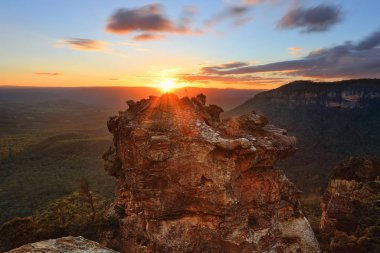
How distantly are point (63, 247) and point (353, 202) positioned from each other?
135ft

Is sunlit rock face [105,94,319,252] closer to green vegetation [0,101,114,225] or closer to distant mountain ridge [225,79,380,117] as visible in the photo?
green vegetation [0,101,114,225]

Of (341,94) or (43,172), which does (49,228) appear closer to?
(43,172)

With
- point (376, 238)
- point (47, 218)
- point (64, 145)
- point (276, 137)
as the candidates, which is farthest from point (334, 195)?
point (64, 145)

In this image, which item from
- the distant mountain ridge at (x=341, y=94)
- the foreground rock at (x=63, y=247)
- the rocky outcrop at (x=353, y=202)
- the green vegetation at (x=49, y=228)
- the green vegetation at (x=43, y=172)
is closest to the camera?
the foreground rock at (x=63, y=247)

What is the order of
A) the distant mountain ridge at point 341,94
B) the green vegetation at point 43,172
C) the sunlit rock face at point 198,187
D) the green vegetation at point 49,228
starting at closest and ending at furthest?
1. the sunlit rock face at point 198,187
2. the green vegetation at point 49,228
3. the green vegetation at point 43,172
4. the distant mountain ridge at point 341,94

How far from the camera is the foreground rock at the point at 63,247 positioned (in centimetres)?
1187

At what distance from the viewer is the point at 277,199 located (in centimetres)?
3061

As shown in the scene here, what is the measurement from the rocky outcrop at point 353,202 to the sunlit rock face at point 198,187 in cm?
1116

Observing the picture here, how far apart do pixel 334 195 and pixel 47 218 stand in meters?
35.3

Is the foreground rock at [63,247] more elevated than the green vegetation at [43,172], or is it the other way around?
the foreground rock at [63,247]

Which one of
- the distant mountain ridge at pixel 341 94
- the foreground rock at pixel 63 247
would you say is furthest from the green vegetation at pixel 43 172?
the distant mountain ridge at pixel 341 94

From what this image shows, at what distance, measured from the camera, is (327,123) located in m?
171

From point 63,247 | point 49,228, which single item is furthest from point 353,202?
point 63,247

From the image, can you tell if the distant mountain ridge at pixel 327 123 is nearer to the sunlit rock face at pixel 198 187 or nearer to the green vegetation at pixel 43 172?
the green vegetation at pixel 43 172
